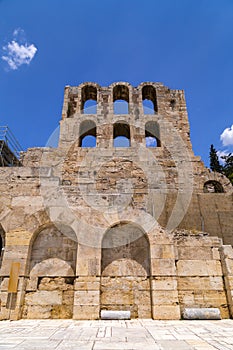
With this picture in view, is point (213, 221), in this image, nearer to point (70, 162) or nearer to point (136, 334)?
point (136, 334)

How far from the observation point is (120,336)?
505cm

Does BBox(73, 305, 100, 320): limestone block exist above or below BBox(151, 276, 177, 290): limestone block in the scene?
below

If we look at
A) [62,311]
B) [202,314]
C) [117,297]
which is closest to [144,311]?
[117,297]

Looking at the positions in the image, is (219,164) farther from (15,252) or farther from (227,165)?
(15,252)

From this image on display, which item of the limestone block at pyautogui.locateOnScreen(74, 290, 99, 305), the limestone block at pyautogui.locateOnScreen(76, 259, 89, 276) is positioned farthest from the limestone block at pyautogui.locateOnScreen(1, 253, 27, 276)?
the limestone block at pyautogui.locateOnScreen(74, 290, 99, 305)

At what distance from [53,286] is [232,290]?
19.0ft

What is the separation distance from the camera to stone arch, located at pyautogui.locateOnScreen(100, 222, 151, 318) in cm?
780

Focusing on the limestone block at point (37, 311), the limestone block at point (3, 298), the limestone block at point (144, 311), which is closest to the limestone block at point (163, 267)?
the limestone block at point (144, 311)

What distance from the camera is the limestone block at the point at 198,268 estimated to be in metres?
8.03

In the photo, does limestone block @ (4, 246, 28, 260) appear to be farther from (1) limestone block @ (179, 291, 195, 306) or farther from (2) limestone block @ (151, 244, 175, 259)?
(1) limestone block @ (179, 291, 195, 306)

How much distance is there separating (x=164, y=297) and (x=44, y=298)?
3.89 meters

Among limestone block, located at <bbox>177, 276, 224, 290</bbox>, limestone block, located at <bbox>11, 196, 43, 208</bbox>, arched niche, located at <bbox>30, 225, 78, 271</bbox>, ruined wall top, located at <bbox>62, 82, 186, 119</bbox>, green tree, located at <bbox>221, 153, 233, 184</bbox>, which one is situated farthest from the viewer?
green tree, located at <bbox>221, 153, 233, 184</bbox>

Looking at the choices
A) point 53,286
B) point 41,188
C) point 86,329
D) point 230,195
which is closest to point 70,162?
point 41,188

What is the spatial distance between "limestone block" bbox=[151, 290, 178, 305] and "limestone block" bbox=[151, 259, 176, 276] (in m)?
0.53
